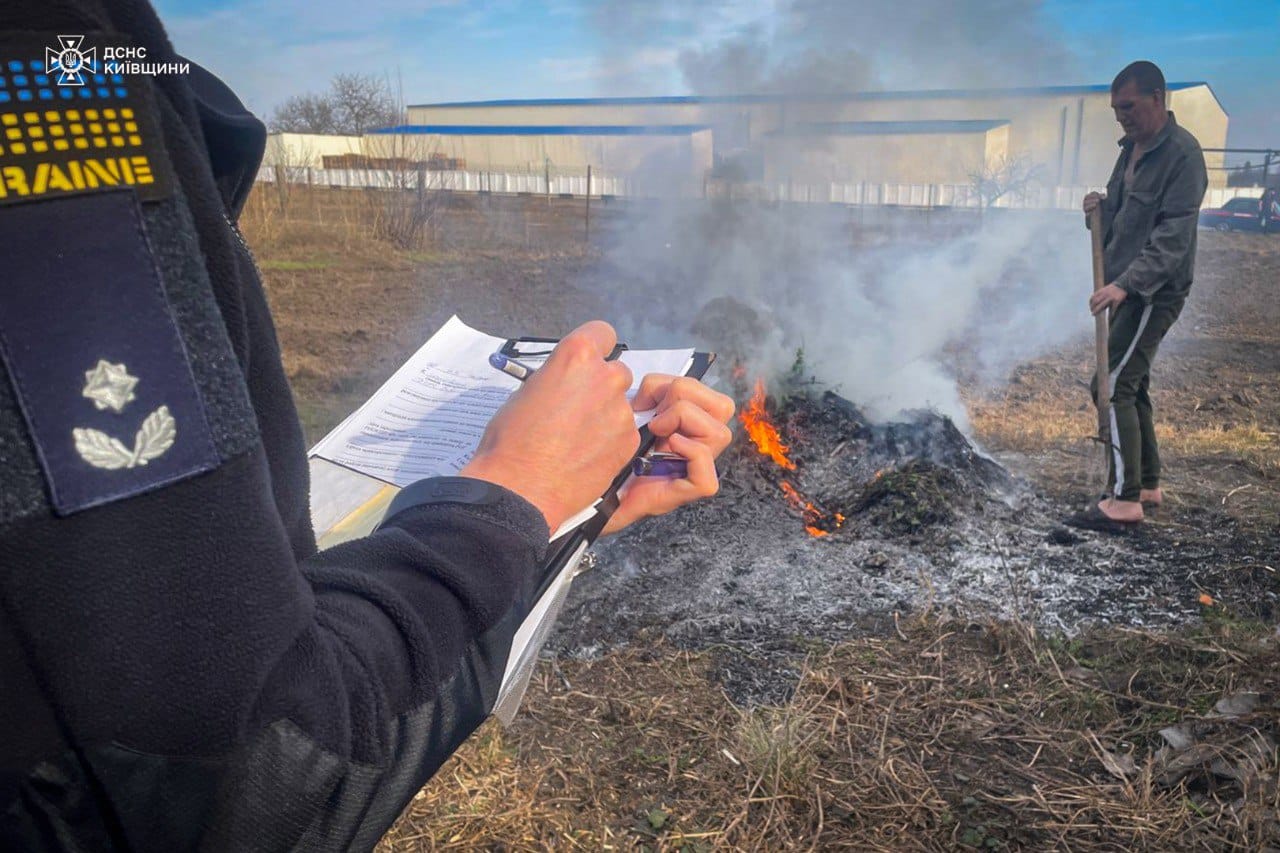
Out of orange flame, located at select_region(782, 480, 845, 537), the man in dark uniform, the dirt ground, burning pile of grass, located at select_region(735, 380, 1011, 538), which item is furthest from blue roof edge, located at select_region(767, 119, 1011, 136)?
the man in dark uniform

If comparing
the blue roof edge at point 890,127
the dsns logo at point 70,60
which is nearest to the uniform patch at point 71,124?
the dsns logo at point 70,60

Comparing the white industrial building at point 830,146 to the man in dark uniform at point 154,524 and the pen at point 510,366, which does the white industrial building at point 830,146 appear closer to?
the pen at point 510,366

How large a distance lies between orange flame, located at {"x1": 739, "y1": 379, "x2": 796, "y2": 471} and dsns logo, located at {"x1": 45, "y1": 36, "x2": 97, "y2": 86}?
492cm

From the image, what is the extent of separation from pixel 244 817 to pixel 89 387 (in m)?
0.37

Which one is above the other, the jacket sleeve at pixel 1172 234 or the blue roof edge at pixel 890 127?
the blue roof edge at pixel 890 127

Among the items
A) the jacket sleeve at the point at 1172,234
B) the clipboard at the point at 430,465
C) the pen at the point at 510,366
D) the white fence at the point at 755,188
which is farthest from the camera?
the white fence at the point at 755,188

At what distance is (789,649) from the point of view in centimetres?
352

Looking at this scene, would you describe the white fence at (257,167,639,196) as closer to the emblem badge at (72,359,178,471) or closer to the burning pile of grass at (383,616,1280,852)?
the burning pile of grass at (383,616,1280,852)

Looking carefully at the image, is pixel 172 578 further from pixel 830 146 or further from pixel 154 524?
pixel 830 146

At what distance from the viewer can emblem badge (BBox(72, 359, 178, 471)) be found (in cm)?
60

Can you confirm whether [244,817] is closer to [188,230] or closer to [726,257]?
[188,230]

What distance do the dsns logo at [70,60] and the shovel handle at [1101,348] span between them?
207 inches

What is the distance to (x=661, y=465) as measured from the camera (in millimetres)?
1252

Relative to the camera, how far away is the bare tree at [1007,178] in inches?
840
